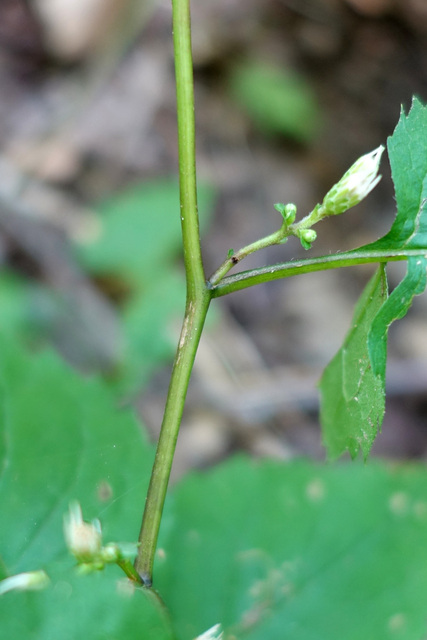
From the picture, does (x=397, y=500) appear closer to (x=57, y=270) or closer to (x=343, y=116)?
(x=57, y=270)

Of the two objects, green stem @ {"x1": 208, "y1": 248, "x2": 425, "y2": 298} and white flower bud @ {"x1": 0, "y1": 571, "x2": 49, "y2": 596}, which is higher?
green stem @ {"x1": 208, "y1": 248, "x2": 425, "y2": 298}

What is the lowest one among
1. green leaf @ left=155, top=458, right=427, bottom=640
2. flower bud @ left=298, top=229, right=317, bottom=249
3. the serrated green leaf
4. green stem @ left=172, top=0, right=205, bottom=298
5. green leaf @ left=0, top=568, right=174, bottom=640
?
green leaf @ left=155, top=458, right=427, bottom=640

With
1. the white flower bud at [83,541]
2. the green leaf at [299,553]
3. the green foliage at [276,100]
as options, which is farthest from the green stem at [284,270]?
the green foliage at [276,100]

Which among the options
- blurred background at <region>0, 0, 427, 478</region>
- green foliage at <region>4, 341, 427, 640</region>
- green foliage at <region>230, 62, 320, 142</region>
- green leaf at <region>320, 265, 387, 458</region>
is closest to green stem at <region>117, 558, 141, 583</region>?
green foliage at <region>4, 341, 427, 640</region>

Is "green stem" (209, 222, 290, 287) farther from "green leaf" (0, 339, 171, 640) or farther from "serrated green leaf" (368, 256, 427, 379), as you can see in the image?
"green leaf" (0, 339, 171, 640)

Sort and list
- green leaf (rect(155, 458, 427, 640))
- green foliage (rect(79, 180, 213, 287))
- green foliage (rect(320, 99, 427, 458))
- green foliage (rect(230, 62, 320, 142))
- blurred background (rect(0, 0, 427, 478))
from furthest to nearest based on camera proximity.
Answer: green foliage (rect(230, 62, 320, 142)), green foliage (rect(79, 180, 213, 287)), blurred background (rect(0, 0, 427, 478)), green leaf (rect(155, 458, 427, 640)), green foliage (rect(320, 99, 427, 458))

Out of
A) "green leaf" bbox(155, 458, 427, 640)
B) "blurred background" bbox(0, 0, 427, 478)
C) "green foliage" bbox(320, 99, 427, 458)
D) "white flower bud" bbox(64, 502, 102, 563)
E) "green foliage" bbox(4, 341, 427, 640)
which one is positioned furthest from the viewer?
"blurred background" bbox(0, 0, 427, 478)

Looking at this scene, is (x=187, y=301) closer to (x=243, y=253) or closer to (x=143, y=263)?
(x=243, y=253)

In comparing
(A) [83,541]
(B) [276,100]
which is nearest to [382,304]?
(A) [83,541]

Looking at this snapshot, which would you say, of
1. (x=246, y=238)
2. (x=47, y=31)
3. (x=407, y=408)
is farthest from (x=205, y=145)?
(x=407, y=408)
